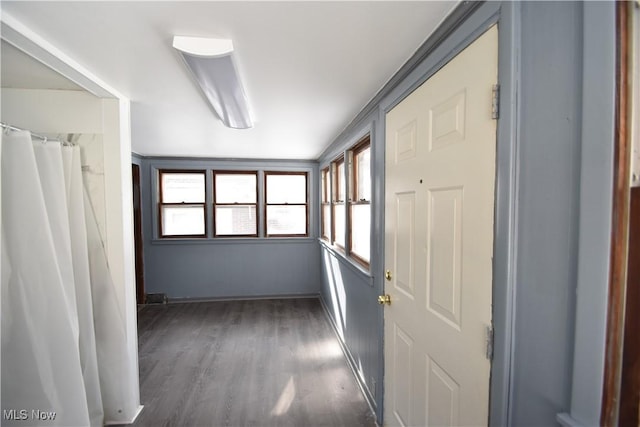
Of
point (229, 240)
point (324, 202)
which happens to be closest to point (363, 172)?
point (324, 202)

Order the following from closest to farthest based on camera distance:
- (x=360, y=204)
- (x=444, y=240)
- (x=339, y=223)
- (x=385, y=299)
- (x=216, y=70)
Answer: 1. (x=444, y=240)
2. (x=216, y=70)
3. (x=385, y=299)
4. (x=360, y=204)
5. (x=339, y=223)

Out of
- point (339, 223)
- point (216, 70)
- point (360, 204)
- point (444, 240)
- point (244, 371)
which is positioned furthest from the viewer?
point (339, 223)

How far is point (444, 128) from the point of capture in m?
1.06

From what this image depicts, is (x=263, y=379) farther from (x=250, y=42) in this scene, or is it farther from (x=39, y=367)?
(x=250, y=42)

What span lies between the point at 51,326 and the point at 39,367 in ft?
0.66

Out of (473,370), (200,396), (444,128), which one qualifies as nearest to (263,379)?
→ (200,396)

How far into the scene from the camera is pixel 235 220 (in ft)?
14.1

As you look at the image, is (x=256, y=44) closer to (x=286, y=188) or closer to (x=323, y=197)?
(x=323, y=197)

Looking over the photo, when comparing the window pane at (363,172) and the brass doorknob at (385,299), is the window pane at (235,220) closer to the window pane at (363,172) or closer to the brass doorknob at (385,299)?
the window pane at (363,172)

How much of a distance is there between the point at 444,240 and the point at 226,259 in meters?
3.78

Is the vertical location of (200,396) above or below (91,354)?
below

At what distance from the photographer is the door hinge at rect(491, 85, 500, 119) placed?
80cm

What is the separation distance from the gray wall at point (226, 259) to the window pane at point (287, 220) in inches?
6.3

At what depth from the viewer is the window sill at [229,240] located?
4.07m
